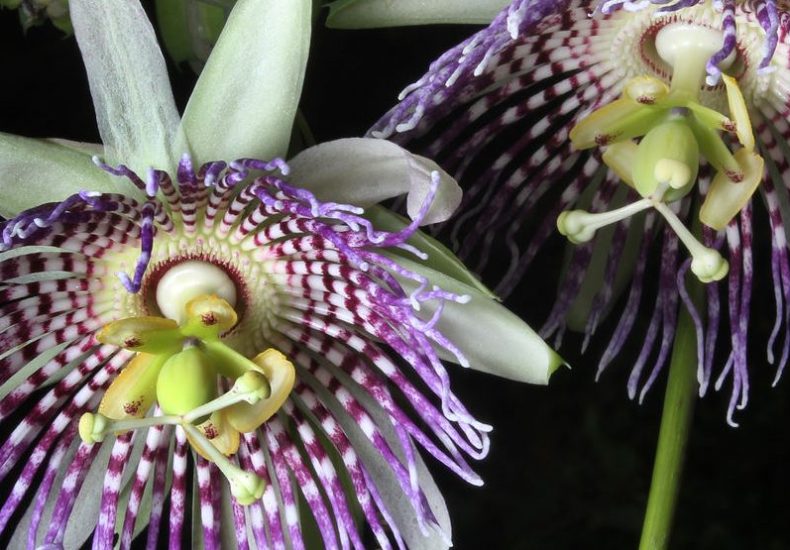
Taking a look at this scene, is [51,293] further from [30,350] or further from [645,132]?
[645,132]

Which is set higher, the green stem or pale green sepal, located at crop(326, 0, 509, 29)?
pale green sepal, located at crop(326, 0, 509, 29)

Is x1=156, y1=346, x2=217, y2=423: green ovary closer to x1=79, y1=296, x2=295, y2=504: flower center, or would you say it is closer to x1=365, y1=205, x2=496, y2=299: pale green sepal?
x1=79, y1=296, x2=295, y2=504: flower center

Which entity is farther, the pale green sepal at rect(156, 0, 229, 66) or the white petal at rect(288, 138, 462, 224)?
the pale green sepal at rect(156, 0, 229, 66)

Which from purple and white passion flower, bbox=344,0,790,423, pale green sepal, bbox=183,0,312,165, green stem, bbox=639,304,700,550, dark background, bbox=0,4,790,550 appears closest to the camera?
pale green sepal, bbox=183,0,312,165

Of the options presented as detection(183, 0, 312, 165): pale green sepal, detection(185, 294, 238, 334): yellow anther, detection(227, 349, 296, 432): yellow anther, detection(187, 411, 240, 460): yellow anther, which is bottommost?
detection(187, 411, 240, 460): yellow anther

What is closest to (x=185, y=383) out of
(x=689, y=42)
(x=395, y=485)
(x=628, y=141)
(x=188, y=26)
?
(x=395, y=485)

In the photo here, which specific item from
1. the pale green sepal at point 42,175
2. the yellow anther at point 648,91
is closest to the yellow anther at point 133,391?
the pale green sepal at point 42,175

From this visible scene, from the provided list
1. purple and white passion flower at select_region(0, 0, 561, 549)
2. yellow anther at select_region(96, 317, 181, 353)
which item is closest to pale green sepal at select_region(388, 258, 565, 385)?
purple and white passion flower at select_region(0, 0, 561, 549)

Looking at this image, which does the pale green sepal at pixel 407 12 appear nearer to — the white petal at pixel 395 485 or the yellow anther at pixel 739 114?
the yellow anther at pixel 739 114

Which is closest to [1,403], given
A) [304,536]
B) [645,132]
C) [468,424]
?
[304,536]
